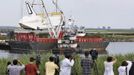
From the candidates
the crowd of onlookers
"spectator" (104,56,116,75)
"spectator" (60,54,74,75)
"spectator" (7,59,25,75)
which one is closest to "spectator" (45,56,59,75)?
the crowd of onlookers

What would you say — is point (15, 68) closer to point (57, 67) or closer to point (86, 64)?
point (57, 67)

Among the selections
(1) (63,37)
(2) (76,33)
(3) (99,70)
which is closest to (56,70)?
(3) (99,70)

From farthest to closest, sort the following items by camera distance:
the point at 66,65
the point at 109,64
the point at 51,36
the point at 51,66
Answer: the point at 51,36 < the point at 109,64 < the point at 66,65 < the point at 51,66

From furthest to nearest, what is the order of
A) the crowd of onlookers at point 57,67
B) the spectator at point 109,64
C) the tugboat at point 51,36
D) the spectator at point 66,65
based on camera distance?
the tugboat at point 51,36 → the spectator at point 109,64 → the spectator at point 66,65 → the crowd of onlookers at point 57,67

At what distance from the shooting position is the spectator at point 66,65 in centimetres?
1911

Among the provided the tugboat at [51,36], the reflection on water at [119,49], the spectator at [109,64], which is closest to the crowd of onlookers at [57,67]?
the spectator at [109,64]

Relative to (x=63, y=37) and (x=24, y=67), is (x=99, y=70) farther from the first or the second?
(x=63, y=37)

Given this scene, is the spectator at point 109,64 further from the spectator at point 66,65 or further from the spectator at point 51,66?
the spectator at point 51,66

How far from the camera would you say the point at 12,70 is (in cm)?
1866

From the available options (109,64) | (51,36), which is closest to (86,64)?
(109,64)

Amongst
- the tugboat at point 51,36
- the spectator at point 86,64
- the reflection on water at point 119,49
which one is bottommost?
the reflection on water at point 119,49

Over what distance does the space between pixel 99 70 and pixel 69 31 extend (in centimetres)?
5386

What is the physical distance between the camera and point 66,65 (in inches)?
759

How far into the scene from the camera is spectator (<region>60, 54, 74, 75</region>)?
19.1 metres
